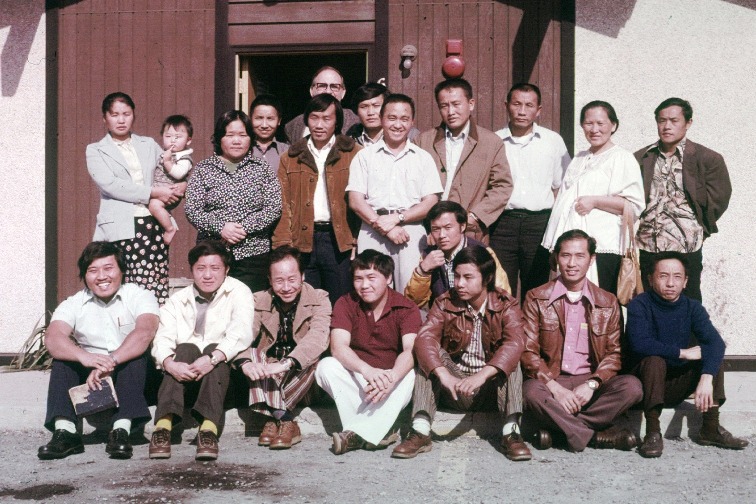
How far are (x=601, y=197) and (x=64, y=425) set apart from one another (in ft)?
11.0

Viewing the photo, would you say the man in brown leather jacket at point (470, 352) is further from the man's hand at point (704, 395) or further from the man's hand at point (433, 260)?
the man's hand at point (704, 395)

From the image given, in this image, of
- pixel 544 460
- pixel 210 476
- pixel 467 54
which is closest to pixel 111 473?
pixel 210 476

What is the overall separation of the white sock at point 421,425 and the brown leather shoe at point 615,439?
893 millimetres

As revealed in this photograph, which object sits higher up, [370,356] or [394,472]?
[370,356]

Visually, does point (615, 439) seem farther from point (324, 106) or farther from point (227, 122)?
point (227, 122)

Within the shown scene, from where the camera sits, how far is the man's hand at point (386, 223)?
18.0 ft

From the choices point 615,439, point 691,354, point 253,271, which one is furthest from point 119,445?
point 691,354

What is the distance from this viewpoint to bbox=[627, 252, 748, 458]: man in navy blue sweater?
4840 millimetres

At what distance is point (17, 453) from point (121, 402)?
1.96 ft

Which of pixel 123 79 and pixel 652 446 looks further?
pixel 123 79

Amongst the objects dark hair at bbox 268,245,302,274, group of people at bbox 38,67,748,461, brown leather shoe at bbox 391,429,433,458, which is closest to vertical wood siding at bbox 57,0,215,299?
group of people at bbox 38,67,748,461

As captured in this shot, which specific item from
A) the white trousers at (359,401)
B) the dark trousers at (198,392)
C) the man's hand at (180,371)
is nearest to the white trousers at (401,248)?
the white trousers at (359,401)

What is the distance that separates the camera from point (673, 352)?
4910 millimetres

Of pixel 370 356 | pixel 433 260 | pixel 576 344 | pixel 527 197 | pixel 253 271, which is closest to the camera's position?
pixel 576 344
